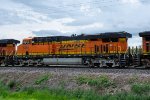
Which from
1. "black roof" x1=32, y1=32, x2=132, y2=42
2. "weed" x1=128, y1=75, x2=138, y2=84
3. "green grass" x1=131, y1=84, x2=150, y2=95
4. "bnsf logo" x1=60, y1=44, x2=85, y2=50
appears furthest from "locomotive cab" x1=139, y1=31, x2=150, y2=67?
"green grass" x1=131, y1=84, x2=150, y2=95

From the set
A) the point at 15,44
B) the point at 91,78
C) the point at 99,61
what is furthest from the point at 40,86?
the point at 15,44

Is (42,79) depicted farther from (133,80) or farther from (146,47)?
(146,47)

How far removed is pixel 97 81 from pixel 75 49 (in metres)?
15.4

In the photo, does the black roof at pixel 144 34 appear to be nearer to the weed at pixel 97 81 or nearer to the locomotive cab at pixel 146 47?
the locomotive cab at pixel 146 47

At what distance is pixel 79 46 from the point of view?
34.1 meters

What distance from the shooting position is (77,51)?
3412 cm

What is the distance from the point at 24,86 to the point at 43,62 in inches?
553

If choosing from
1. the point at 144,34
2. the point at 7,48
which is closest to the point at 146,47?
the point at 144,34

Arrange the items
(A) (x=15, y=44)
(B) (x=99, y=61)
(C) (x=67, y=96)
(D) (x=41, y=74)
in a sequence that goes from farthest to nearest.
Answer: (A) (x=15, y=44) < (B) (x=99, y=61) < (D) (x=41, y=74) < (C) (x=67, y=96)

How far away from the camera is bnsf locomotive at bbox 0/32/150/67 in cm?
2958

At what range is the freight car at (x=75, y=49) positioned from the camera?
31.2 m

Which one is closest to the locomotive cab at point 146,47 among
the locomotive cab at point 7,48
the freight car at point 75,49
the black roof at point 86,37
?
the freight car at point 75,49

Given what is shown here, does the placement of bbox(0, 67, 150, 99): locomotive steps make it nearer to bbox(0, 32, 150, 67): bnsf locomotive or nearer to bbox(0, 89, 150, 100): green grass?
bbox(0, 89, 150, 100): green grass

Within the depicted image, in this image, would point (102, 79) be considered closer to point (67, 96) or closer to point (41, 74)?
point (67, 96)
